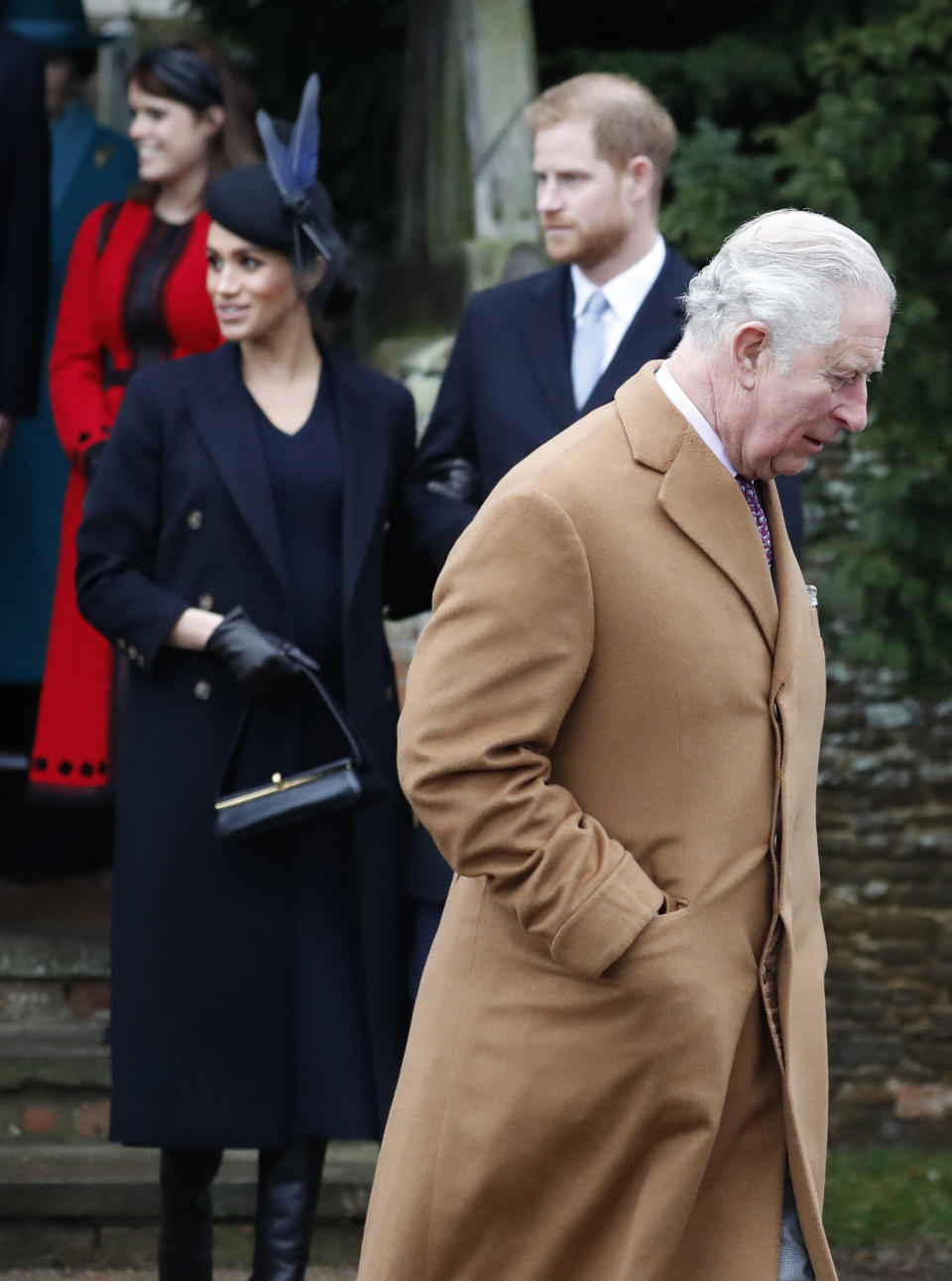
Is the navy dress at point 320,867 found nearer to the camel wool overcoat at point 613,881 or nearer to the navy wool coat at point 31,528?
the camel wool overcoat at point 613,881

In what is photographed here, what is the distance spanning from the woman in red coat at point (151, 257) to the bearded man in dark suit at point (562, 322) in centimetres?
87

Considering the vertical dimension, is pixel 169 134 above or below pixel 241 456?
above

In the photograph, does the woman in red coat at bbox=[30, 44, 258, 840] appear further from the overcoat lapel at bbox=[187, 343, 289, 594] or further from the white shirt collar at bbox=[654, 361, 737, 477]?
the white shirt collar at bbox=[654, 361, 737, 477]

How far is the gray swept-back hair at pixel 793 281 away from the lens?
2.47 m

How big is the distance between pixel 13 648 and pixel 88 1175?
1.66 meters

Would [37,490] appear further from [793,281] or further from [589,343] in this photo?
[793,281]

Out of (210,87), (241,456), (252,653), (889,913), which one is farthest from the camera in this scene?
(889,913)

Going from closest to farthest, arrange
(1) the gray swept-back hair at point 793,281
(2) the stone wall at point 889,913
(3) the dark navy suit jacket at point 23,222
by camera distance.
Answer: (1) the gray swept-back hair at point 793,281, (3) the dark navy suit jacket at point 23,222, (2) the stone wall at point 889,913

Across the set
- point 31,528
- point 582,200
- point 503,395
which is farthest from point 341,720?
point 31,528

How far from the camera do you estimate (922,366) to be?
5.36 m

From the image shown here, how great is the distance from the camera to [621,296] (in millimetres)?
4008

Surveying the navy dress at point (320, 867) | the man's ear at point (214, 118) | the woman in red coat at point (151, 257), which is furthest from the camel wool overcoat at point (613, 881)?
the man's ear at point (214, 118)

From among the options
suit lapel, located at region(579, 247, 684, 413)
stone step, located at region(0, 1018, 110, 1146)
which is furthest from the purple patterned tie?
stone step, located at region(0, 1018, 110, 1146)

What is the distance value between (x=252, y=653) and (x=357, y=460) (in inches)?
17.8
